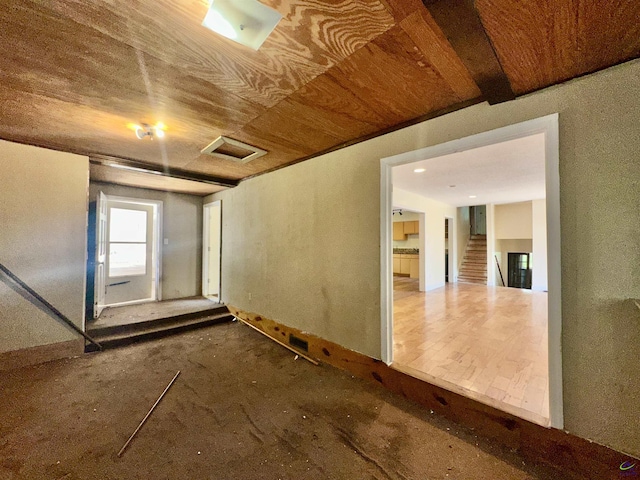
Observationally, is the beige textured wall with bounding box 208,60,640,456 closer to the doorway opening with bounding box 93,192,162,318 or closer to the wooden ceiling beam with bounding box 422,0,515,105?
the wooden ceiling beam with bounding box 422,0,515,105

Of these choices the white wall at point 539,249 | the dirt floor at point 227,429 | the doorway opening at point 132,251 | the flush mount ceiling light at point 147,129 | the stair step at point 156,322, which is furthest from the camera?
the white wall at point 539,249

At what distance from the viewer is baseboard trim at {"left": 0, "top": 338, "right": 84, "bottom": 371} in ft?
8.21

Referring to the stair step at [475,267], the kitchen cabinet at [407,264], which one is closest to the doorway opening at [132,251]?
the kitchen cabinet at [407,264]

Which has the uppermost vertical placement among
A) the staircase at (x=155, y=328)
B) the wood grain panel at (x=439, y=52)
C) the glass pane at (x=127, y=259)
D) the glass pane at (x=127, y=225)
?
the wood grain panel at (x=439, y=52)

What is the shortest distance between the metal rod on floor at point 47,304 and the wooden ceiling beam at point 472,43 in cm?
407

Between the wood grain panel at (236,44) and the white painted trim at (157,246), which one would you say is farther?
the white painted trim at (157,246)

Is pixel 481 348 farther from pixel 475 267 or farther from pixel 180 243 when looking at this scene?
pixel 475 267

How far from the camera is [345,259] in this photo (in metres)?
2.60

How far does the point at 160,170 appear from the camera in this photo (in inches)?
140

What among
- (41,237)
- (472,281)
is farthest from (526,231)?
(41,237)

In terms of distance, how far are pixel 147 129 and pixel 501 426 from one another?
11.8ft

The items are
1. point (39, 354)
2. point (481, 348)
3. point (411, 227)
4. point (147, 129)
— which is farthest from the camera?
point (411, 227)

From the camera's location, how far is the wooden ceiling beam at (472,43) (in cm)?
104

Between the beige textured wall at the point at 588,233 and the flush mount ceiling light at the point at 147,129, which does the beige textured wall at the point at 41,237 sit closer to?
the flush mount ceiling light at the point at 147,129
